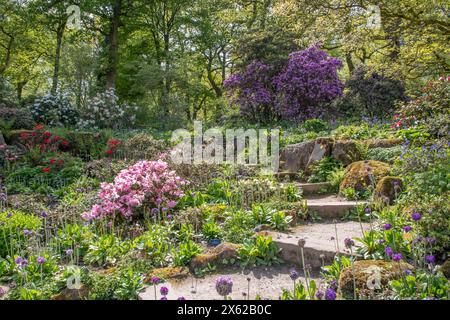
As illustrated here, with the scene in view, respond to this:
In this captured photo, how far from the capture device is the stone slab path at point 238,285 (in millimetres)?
3158

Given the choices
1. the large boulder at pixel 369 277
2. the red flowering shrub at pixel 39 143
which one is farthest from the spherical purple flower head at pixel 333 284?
the red flowering shrub at pixel 39 143

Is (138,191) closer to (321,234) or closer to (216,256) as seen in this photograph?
(216,256)

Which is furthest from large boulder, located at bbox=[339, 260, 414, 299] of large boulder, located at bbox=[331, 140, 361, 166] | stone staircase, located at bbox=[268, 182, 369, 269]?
large boulder, located at bbox=[331, 140, 361, 166]

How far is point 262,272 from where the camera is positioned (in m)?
3.64

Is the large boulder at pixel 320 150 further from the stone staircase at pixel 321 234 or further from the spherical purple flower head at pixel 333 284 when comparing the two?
the spherical purple flower head at pixel 333 284

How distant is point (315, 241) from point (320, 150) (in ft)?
11.5

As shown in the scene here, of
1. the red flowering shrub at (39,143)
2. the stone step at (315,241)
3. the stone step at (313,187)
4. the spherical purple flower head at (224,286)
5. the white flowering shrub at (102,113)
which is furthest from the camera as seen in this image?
the white flowering shrub at (102,113)

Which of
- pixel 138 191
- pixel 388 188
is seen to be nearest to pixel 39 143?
pixel 138 191

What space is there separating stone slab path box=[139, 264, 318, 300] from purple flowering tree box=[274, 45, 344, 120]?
28.9 ft

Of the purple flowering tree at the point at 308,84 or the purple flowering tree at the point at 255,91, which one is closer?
the purple flowering tree at the point at 308,84

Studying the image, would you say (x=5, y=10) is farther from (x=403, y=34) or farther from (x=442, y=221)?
(x=442, y=221)

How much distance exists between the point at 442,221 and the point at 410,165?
1.43 m

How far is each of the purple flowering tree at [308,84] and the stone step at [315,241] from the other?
7.60 metres
